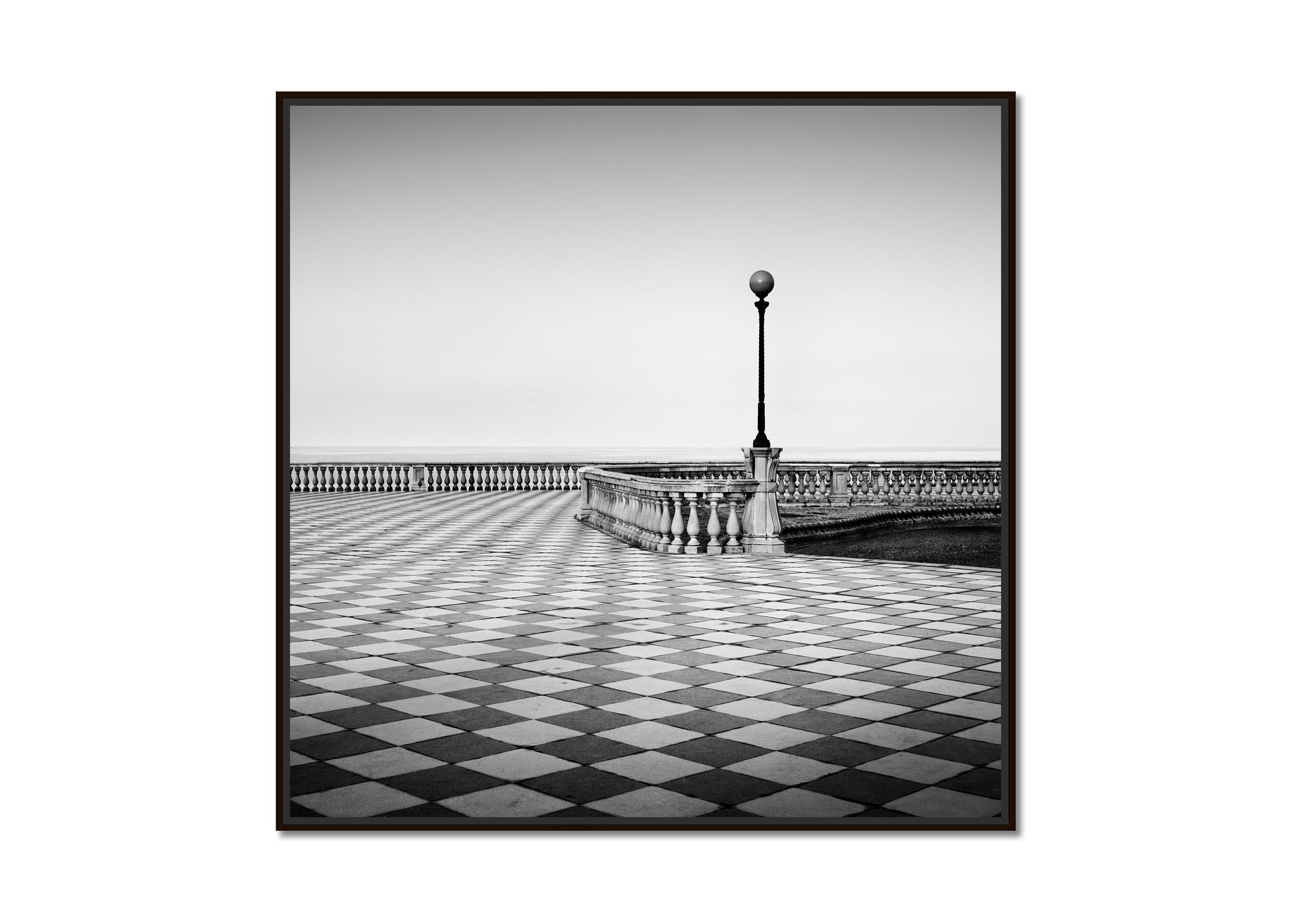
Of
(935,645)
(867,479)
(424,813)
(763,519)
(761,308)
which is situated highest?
(761,308)

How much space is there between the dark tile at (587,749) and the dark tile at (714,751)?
17 centimetres

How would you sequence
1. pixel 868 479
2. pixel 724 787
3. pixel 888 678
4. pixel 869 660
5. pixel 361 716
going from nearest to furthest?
pixel 724 787 → pixel 361 716 → pixel 888 678 → pixel 869 660 → pixel 868 479

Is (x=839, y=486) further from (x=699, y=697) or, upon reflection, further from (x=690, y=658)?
(x=699, y=697)

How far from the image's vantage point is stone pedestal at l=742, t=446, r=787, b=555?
1173 centimetres

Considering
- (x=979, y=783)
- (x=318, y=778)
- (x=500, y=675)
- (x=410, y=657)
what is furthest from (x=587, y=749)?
(x=410, y=657)

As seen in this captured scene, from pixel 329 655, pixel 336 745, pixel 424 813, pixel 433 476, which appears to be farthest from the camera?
pixel 433 476

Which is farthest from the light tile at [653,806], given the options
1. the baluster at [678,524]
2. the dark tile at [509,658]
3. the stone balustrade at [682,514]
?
the baluster at [678,524]

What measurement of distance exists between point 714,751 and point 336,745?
64.6 inches

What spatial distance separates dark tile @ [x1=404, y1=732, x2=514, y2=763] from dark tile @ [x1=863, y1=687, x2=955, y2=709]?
1.94 metres

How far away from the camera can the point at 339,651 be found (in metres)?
6.28

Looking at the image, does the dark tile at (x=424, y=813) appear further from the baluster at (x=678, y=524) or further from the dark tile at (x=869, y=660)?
the baluster at (x=678, y=524)

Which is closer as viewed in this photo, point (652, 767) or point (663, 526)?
point (652, 767)

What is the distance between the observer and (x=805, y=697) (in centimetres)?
511

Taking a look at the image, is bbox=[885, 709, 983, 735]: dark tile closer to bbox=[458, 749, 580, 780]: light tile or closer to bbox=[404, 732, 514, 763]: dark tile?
bbox=[458, 749, 580, 780]: light tile
